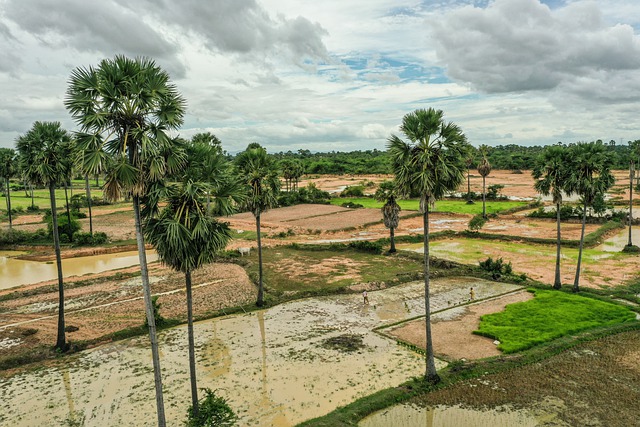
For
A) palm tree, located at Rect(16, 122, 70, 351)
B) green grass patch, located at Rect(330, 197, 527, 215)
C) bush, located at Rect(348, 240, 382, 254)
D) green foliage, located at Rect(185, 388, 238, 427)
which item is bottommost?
green foliage, located at Rect(185, 388, 238, 427)

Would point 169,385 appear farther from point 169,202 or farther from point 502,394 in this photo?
point 502,394

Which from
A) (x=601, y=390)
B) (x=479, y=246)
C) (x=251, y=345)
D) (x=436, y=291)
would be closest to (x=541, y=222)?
(x=479, y=246)

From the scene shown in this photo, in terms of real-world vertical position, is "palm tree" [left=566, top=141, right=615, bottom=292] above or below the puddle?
above

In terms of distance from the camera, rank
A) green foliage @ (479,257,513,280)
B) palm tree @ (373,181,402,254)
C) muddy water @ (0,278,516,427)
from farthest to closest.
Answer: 1. palm tree @ (373,181,402,254)
2. green foliage @ (479,257,513,280)
3. muddy water @ (0,278,516,427)

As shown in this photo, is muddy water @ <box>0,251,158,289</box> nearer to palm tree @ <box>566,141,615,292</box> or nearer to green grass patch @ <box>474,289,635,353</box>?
green grass patch @ <box>474,289,635,353</box>

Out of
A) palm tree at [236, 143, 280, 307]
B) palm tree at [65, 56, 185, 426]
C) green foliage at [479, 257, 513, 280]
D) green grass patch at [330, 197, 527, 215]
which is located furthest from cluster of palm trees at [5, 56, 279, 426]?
green grass patch at [330, 197, 527, 215]

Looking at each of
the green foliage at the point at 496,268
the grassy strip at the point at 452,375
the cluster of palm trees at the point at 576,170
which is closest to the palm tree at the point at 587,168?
the cluster of palm trees at the point at 576,170

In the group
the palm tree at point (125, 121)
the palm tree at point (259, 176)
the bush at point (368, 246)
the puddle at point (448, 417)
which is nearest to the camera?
the palm tree at point (125, 121)

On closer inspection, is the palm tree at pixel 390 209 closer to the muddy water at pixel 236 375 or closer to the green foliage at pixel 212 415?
the muddy water at pixel 236 375
